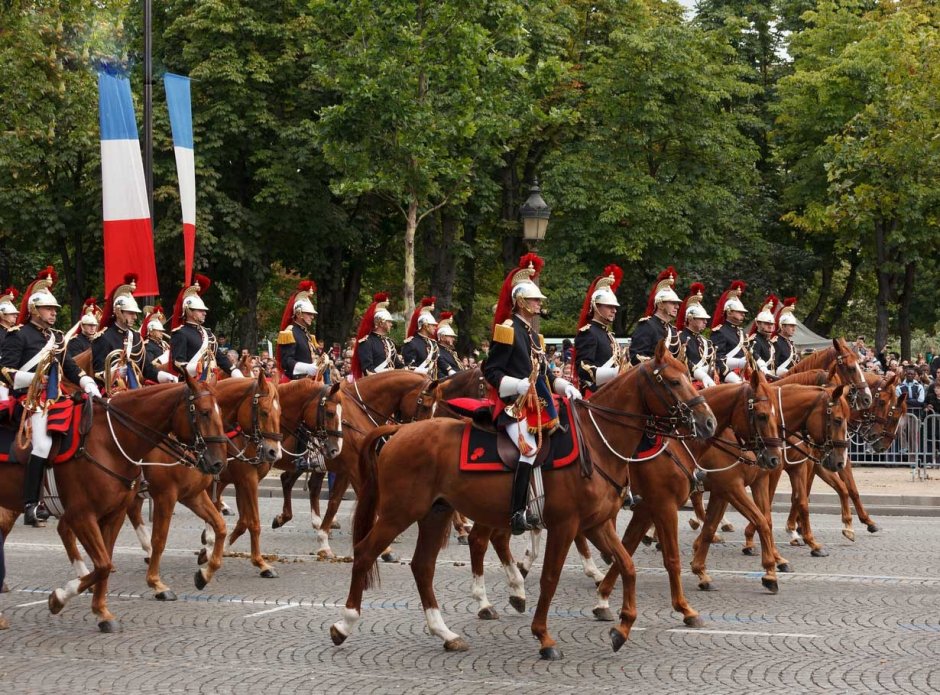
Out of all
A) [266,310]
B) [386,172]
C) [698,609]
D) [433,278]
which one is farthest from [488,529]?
[266,310]

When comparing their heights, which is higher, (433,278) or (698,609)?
(433,278)

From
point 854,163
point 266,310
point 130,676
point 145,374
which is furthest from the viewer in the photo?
point 266,310

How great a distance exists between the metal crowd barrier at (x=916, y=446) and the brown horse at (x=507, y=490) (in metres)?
14.9

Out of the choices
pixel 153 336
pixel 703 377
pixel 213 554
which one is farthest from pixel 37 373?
pixel 703 377

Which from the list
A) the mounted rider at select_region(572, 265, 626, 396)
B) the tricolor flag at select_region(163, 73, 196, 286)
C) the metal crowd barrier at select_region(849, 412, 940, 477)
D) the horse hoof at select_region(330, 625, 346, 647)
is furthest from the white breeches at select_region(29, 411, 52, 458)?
the metal crowd barrier at select_region(849, 412, 940, 477)

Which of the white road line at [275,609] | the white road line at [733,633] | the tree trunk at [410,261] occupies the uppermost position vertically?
the tree trunk at [410,261]

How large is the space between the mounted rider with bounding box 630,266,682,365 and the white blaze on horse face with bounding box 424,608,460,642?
175 inches

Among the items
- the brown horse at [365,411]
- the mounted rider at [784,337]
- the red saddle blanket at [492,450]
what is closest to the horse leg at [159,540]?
the brown horse at [365,411]

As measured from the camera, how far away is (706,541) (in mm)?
14047

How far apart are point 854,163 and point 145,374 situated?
83.3ft

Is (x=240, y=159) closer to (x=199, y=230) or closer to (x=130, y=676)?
(x=199, y=230)

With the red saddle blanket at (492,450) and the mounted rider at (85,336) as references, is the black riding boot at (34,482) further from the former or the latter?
the mounted rider at (85,336)

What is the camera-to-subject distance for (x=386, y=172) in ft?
110

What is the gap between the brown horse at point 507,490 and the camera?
10758mm
